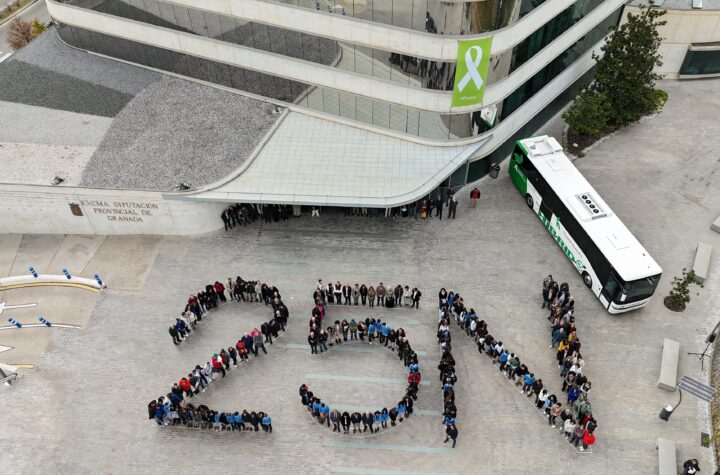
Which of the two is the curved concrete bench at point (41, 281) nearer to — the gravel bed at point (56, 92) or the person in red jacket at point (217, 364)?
the person in red jacket at point (217, 364)

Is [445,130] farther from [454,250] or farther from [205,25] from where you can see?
[205,25]

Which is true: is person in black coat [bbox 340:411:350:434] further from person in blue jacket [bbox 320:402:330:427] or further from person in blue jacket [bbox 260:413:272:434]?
person in blue jacket [bbox 260:413:272:434]

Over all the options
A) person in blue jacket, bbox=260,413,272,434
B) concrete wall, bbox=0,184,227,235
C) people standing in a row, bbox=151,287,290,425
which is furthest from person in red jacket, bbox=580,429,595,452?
concrete wall, bbox=0,184,227,235

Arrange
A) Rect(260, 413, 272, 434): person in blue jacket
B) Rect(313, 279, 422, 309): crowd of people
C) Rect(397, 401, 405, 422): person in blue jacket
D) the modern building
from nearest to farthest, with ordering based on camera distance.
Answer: Rect(260, 413, 272, 434): person in blue jacket
Rect(397, 401, 405, 422): person in blue jacket
Rect(313, 279, 422, 309): crowd of people
the modern building

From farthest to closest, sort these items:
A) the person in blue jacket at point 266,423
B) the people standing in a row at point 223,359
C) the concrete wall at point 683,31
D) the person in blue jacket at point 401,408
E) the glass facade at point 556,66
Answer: the concrete wall at point 683,31 → the glass facade at point 556,66 → the people standing in a row at point 223,359 → the person in blue jacket at point 401,408 → the person in blue jacket at point 266,423

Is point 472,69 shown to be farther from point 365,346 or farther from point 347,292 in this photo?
point 365,346

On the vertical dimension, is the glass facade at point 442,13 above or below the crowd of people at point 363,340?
above

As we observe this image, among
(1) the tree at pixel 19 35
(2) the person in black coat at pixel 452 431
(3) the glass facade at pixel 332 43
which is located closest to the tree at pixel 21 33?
(1) the tree at pixel 19 35
